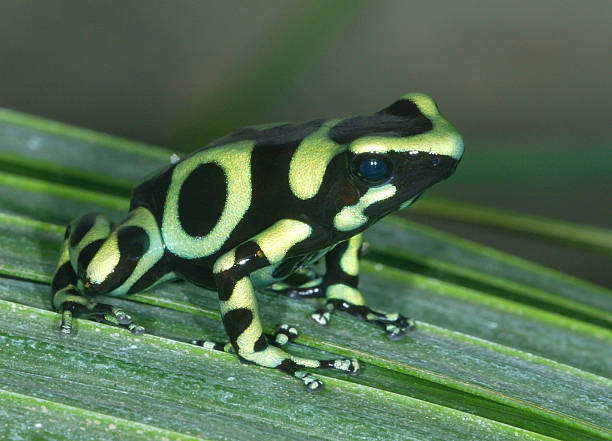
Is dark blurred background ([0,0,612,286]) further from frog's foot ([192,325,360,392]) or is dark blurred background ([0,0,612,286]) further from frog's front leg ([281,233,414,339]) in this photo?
frog's foot ([192,325,360,392])

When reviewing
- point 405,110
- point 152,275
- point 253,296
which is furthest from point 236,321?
point 405,110

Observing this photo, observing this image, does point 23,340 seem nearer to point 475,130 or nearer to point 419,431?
point 419,431

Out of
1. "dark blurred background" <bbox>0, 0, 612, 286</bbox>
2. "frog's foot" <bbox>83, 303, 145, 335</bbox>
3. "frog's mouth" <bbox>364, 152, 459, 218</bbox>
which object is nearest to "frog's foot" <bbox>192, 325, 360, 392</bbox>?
"frog's foot" <bbox>83, 303, 145, 335</bbox>

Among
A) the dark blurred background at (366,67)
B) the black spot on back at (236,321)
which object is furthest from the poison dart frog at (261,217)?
the dark blurred background at (366,67)

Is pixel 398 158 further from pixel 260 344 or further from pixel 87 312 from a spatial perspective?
pixel 87 312

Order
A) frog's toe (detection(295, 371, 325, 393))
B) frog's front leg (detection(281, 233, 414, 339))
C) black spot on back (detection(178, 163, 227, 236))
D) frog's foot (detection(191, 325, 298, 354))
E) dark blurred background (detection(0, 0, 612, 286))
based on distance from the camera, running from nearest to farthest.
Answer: frog's toe (detection(295, 371, 325, 393)) < frog's foot (detection(191, 325, 298, 354)) < black spot on back (detection(178, 163, 227, 236)) < frog's front leg (detection(281, 233, 414, 339)) < dark blurred background (detection(0, 0, 612, 286))

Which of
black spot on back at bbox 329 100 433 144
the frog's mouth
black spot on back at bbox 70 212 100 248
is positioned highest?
black spot on back at bbox 329 100 433 144

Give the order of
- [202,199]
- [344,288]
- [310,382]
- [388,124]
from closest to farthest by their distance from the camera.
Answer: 1. [310,382]
2. [388,124]
3. [202,199]
4. [344,288]
